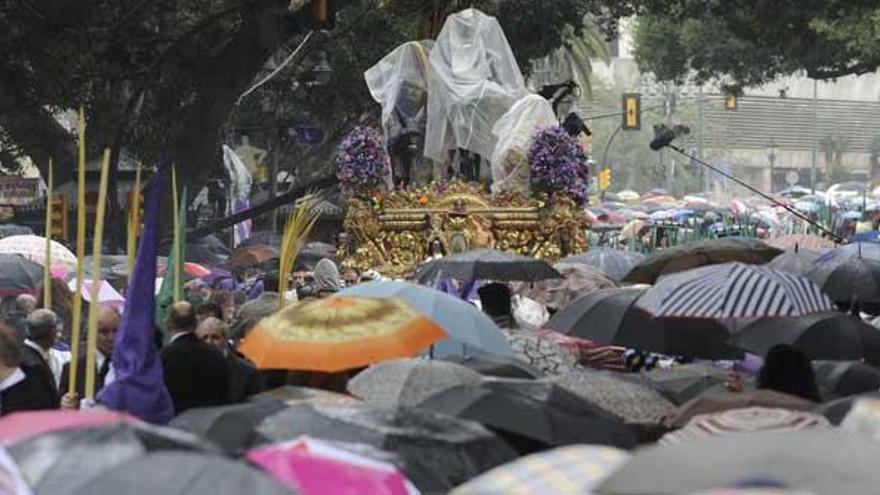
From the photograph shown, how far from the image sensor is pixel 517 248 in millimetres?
22250

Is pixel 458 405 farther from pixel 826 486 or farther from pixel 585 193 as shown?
pixel 585 193

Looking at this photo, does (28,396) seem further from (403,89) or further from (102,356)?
(403,89)

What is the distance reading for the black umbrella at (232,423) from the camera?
713 centimetres

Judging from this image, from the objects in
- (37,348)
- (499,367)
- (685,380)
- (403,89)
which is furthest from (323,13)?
(499,367)

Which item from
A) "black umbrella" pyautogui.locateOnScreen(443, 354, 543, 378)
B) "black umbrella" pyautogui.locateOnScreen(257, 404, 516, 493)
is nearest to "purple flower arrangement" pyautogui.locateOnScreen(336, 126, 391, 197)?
"black umbrella" pyautogui.locateOnScreen(443, 354, 543, 378)

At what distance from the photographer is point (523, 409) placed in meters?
8.30

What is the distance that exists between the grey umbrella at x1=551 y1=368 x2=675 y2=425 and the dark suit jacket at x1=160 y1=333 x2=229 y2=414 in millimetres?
1842

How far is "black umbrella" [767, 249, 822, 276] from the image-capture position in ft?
51.7

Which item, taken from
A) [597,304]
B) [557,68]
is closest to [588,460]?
[597,304]

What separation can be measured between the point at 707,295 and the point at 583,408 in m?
3.30

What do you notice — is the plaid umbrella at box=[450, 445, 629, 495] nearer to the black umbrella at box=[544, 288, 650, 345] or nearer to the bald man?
the bald man

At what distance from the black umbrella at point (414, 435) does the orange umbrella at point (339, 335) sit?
213 cm

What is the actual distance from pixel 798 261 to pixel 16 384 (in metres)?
7.19

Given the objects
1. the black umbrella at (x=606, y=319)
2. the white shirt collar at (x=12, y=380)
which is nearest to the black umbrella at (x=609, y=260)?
the black umbrella at (x=606, y=319)
